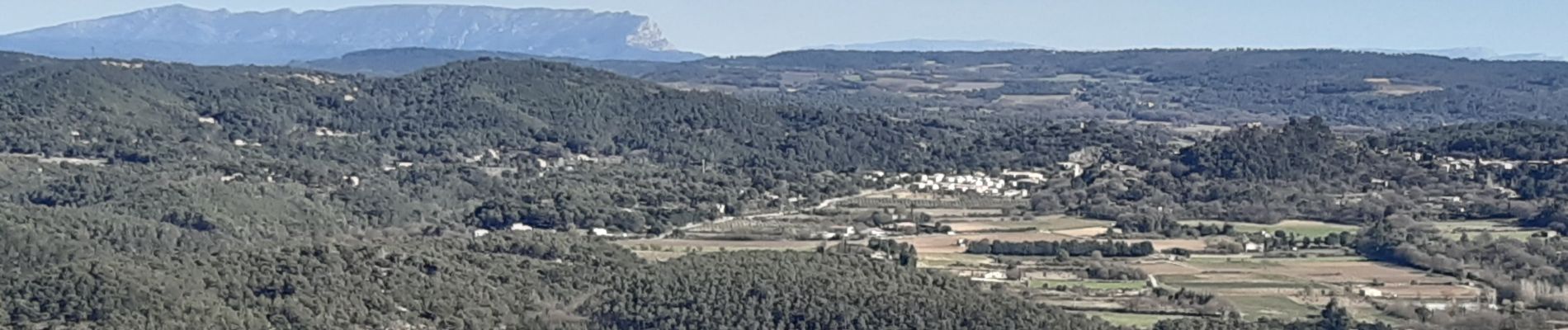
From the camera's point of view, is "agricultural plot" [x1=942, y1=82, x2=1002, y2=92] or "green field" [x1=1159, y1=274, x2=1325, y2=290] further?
"agricultural plot" [x1=942, y1=82, x2=1002, y2=92]

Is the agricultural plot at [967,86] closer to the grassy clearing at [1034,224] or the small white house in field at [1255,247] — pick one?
the grassy clearing at [1034,224]

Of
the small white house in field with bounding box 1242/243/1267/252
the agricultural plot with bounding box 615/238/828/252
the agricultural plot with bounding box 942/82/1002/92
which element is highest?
the small white house in field with bounding box 1242/243/1267/252

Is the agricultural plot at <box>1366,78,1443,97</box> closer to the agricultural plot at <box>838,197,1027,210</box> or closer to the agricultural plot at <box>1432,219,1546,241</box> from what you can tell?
the agricultural plot at <box>838,197,1027,210</box>

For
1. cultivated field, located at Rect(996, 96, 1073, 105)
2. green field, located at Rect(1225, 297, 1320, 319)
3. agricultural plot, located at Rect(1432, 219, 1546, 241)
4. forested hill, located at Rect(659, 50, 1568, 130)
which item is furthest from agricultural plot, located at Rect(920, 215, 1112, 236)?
cultivated field, located at Rect(996, 96, 1073, 105)

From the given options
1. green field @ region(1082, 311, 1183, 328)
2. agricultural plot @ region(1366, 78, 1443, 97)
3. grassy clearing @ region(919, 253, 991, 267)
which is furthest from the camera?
agricultural plot @ region(1366, 78, 1443, 97)

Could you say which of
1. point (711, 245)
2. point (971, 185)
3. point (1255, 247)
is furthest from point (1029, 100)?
point (711, 245)

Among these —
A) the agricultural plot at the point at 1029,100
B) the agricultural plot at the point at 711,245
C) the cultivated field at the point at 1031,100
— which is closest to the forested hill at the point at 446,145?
the agricultural plot at the point at 711,245

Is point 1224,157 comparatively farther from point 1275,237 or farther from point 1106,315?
point 1106,315
